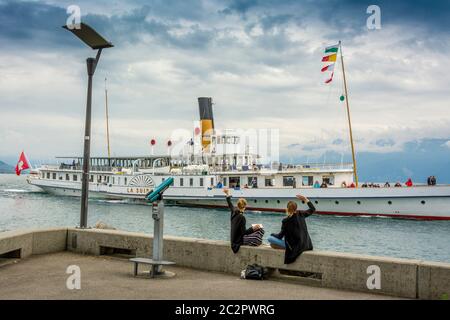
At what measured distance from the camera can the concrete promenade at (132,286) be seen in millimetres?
6477

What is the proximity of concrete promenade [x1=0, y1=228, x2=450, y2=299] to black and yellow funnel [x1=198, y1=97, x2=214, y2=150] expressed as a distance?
1809 inches

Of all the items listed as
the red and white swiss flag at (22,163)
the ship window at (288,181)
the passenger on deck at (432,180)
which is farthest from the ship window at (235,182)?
the red and white swiss flag at (22,163)

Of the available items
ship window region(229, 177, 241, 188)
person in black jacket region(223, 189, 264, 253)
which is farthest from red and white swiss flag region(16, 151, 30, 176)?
person in black jacket region(223, 189, 264, 253)

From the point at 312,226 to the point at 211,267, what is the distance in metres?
30.0

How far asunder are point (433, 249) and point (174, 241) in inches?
905

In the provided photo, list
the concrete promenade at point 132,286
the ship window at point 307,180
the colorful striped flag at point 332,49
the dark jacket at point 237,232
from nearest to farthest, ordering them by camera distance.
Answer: the concrete promenade at point 132,286
the dark jacket at point 237,232
the colorful striped flag at point 332,49
the ship window at point 307,180

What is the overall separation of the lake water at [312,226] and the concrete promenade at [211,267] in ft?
63.3

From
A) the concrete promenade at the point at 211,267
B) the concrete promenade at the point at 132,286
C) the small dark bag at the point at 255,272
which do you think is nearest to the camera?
the concrete promenade at the point at 132,286

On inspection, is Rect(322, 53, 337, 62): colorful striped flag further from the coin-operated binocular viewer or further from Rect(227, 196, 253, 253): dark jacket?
the coin-operated binocular viewer

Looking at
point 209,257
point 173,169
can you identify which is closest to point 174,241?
point 209,257

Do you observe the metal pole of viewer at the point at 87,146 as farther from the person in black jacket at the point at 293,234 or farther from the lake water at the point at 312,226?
the lake water at the point at 312,226

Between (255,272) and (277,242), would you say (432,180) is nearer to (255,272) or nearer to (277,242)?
(277,242)
